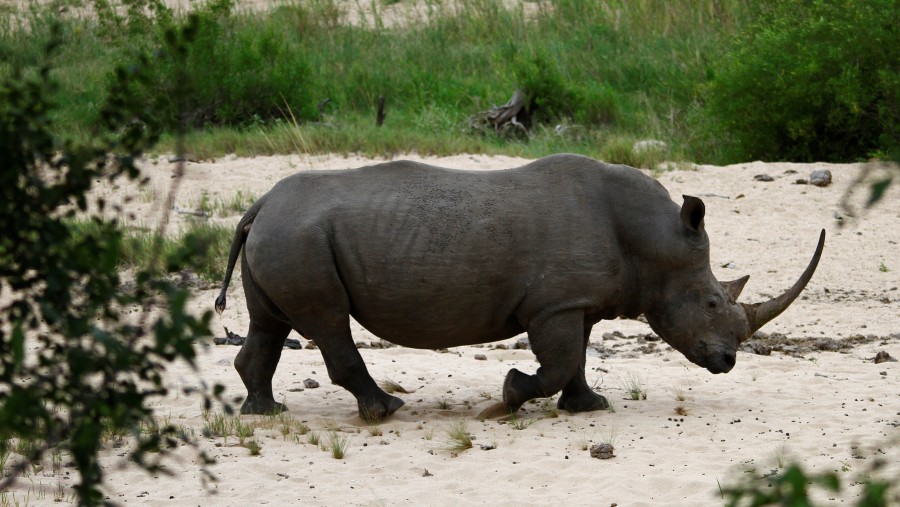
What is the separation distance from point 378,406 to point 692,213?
6.94 feet

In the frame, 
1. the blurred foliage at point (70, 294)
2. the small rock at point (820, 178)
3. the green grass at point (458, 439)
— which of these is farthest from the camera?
the small rock at point (820, 178)

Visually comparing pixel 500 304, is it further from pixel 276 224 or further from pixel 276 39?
pixel 276 39

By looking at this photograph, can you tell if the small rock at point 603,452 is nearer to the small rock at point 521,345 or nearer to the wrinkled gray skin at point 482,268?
the wrinkled gray skin at point 482,268

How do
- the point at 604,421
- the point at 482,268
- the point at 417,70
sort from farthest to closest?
the point at 417,70 < the point at 604,421 < the point at 482,268

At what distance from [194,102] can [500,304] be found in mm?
10990

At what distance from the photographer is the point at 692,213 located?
22.7 feet

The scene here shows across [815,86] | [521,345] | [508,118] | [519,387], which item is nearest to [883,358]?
[521,345]

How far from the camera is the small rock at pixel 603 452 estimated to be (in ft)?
19.5

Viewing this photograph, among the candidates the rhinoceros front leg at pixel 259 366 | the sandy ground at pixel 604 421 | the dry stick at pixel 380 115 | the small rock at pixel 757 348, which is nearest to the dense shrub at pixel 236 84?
the dry stick at pixel 380 115

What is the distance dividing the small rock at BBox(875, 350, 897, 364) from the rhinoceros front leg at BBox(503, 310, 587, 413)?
8.66 feet

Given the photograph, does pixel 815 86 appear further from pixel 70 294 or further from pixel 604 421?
pixel 70 294

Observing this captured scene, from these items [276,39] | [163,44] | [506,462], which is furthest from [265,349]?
[276,39]

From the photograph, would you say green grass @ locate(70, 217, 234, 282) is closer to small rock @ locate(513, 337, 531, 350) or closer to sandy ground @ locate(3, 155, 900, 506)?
sandy ground @ locate(3, 155, 900, 506)

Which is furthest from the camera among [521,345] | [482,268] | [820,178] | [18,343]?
[820,178]
